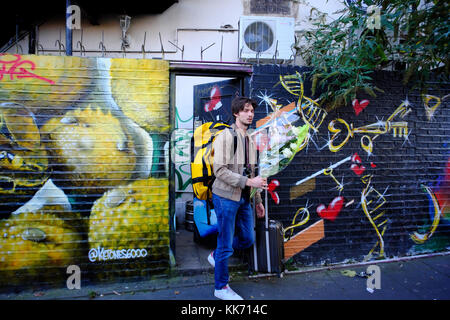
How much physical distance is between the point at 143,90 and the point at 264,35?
3175 mm

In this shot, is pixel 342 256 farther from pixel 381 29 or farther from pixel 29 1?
pixel 29 1

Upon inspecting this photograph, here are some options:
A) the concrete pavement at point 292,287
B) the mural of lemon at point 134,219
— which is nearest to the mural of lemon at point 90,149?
the mural of lemon at point 134,219

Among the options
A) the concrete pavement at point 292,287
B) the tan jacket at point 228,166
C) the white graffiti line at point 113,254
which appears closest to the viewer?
the tan jacket at point 228,166

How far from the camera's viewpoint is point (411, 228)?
4223 millimetres

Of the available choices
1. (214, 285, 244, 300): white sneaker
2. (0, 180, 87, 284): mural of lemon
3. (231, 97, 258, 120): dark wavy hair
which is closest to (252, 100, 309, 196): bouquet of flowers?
(231, 97, 258, 120): dark wavy hair

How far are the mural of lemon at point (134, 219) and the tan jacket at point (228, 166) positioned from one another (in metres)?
0.97

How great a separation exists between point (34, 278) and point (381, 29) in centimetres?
522

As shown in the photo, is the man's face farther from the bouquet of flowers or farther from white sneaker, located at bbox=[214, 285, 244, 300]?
white sneaker, located at bbox=[214, 285, 244, 300]

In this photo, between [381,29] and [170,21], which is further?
[170,21]

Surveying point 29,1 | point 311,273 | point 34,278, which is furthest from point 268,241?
point 29,1

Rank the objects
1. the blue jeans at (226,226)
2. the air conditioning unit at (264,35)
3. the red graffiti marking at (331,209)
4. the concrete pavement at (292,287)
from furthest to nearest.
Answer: the air conditioning unit at (264,35) → the red graffiti marking at (331,209) → the concrete pavement at (292,287) → the blue jeans at (226,226)

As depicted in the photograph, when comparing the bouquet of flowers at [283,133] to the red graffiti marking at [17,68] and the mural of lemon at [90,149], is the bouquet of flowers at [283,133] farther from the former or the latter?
the red graffiti marking at [17,68]

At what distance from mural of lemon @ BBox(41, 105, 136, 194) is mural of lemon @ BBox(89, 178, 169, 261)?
0.62ft

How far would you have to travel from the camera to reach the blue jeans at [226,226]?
9.66 ft
